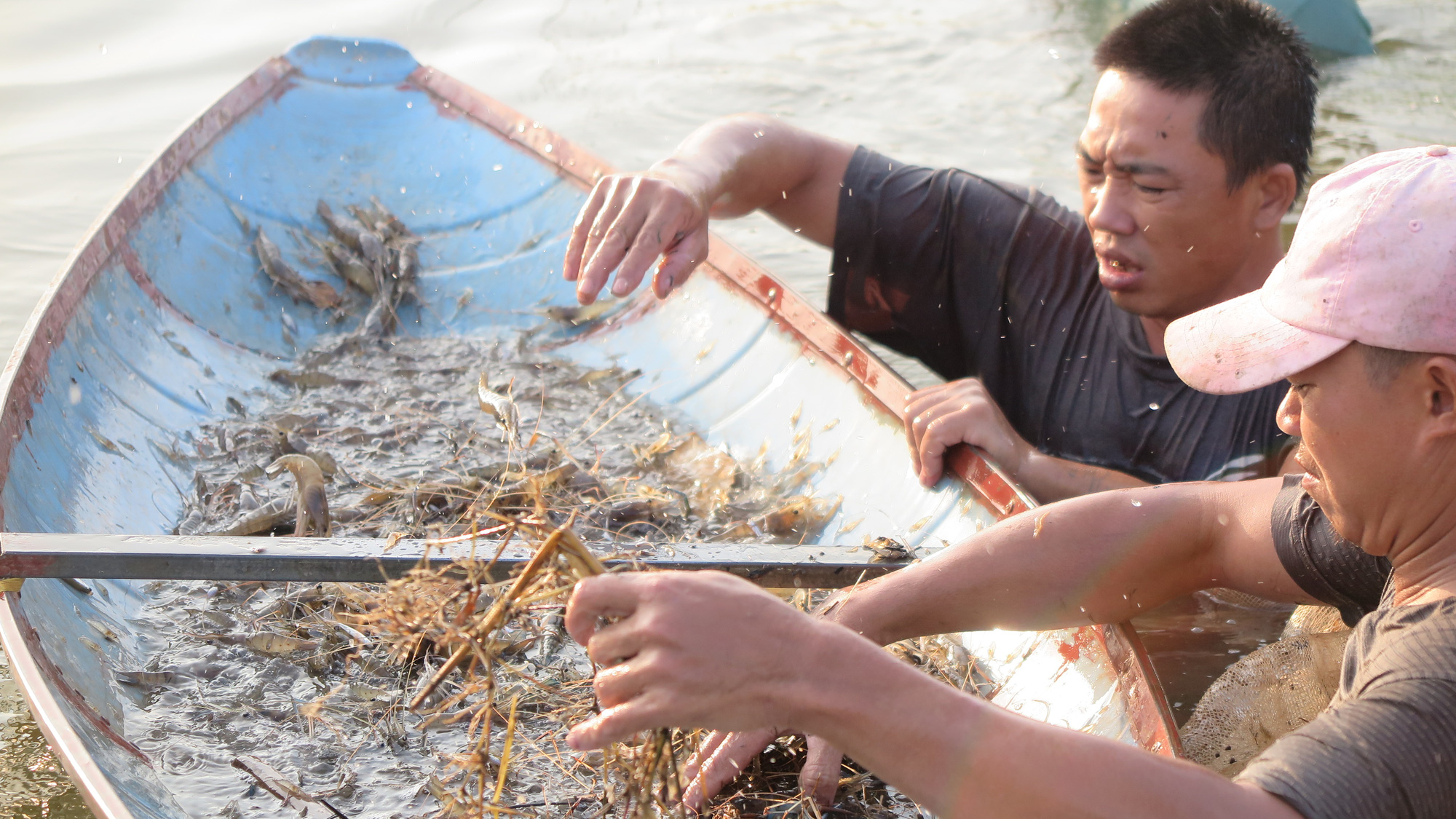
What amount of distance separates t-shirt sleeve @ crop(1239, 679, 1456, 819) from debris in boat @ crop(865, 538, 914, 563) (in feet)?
4.01

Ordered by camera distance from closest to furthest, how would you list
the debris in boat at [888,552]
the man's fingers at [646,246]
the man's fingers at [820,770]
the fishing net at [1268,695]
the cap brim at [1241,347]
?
1. the cap brim at [1241,347]
2. the man's fingers at [820,770]
3. the fishing net at [1268,695]
4. the debris in boat at [888,552]
5. the man's fingers at [646,246]

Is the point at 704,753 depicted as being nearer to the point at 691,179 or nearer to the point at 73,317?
the point at 691,179

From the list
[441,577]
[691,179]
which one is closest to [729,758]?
[441,577]

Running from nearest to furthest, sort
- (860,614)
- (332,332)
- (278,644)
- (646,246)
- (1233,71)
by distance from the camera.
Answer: (860,614)
(278,644)
(1233,71)
(646,246)
(332,332)

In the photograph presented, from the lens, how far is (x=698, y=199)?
3.46m

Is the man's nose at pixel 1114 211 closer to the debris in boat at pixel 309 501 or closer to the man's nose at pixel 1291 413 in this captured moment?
the man's nose at pixel 1291 413

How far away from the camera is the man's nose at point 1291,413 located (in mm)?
1688

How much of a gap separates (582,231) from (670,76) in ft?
25.5

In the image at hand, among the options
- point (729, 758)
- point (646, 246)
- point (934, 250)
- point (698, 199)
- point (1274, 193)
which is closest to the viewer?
point (729, 758)

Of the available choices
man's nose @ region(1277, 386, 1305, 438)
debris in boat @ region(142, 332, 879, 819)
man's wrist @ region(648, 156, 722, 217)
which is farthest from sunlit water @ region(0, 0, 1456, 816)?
man's nose @ region(1277, 386, 1305, 438)

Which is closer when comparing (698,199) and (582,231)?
(582,231)

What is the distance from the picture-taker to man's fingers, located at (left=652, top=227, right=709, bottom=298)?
3.25m

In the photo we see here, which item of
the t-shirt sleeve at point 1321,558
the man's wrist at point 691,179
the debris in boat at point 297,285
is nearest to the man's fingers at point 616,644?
the t-shirt sleeve at point 1321,558

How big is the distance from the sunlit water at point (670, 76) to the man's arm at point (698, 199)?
11.2 ft
